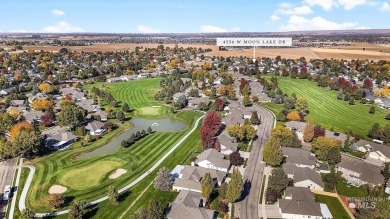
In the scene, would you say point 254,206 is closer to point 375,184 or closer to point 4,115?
point 375,184

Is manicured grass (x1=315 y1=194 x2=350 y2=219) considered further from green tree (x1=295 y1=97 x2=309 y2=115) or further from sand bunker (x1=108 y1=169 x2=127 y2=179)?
green tree (x1=295 y1=97 x2=309 y2=115)

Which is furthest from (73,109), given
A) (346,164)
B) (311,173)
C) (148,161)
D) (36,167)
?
(346,164)

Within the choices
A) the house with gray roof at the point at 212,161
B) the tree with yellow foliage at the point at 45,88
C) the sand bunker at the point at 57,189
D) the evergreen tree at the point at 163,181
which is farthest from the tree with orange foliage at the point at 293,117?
the tree with yellow foliage at the point at 45,88

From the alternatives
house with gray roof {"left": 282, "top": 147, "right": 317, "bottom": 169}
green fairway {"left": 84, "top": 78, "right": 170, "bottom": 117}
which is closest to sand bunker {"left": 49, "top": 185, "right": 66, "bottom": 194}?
house with gray roof {"left": 282, "top": 147, "right": 317, "bottom": 169}

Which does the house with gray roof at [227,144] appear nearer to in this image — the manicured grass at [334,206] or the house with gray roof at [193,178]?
the house with gray roof at [193,178]

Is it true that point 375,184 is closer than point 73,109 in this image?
Yes

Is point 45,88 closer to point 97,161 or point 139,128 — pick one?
point 139,128
